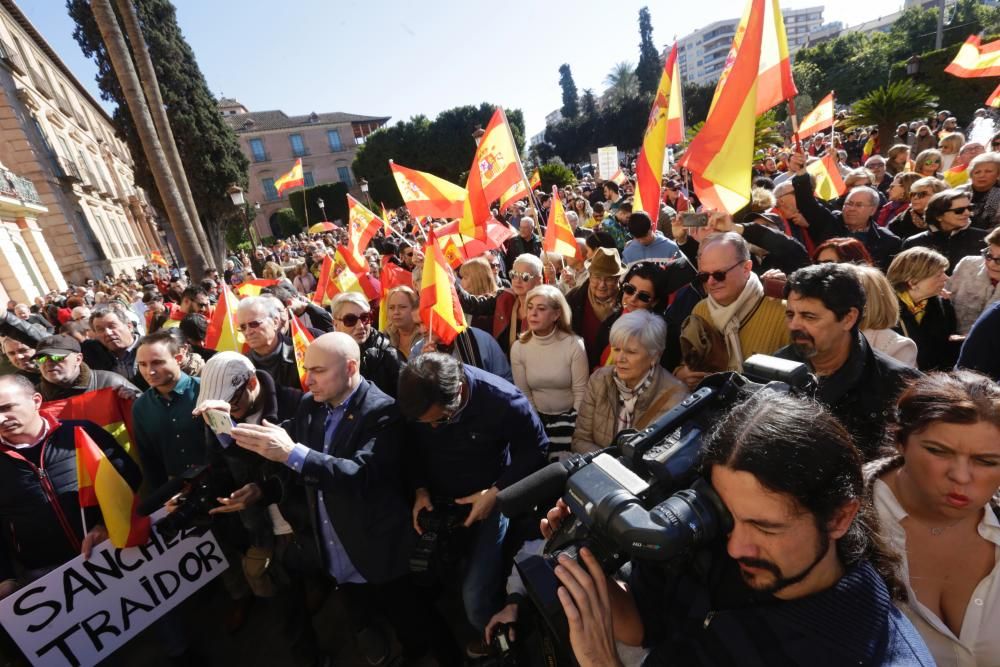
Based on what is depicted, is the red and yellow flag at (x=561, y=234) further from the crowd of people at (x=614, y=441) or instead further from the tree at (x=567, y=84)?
the tree at (x=567, y=84)

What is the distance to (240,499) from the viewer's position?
2412mm

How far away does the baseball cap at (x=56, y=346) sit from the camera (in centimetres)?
335

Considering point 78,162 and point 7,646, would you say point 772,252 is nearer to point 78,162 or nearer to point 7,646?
point 7,646

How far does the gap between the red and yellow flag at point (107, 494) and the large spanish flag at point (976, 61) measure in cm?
1012

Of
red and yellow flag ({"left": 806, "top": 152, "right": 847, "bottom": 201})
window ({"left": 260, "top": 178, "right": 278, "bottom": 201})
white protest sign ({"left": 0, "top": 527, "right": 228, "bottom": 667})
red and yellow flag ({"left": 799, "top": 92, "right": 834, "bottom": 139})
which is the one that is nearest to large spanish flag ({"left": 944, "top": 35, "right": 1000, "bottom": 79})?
red and yellow flag ({"left": 799, "top": 92, "right": 834, "bottom": 139})

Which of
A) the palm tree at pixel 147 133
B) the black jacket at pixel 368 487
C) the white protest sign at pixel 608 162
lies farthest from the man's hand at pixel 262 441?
the white protest sign at pixel 608 162

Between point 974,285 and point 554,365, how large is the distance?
8.74 feet

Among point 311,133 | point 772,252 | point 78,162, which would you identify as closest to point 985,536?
point 772,252

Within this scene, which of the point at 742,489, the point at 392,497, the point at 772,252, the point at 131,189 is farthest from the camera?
the point at 131,189

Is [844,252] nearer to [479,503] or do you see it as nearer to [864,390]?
[864,390]

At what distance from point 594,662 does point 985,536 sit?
1.21 metres

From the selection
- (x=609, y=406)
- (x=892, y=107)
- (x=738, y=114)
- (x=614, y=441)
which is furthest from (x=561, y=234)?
(x=892, y=107)

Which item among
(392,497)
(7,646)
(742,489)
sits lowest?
(7,646)

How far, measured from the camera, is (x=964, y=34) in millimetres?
33656
